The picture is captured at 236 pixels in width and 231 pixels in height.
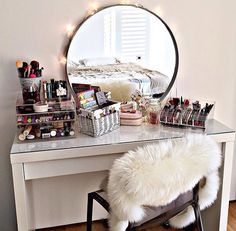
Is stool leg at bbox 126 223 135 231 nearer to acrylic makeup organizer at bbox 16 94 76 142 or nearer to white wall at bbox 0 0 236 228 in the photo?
acrylic makeup organizer at bbox 16 94 76 142

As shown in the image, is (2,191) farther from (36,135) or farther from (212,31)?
(212,31)

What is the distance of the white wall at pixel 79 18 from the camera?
6.30ft

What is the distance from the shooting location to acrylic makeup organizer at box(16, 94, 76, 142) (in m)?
1.75

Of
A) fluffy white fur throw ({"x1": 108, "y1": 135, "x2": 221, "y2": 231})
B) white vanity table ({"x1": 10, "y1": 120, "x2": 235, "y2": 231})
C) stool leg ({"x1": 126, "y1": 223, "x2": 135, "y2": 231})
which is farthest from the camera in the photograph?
white vanity table ({"x1": 10, "y1": 120, "x2": 235, "y2": 231})

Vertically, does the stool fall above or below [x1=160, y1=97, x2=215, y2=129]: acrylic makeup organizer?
below

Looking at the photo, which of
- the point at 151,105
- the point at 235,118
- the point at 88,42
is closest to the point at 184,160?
the point at 151,105

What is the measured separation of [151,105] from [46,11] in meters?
0.76

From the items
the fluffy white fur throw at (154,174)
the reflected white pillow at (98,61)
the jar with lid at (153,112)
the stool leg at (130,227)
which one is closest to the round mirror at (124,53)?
the reflected white pillow at (98,61)

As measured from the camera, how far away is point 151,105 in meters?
2.03

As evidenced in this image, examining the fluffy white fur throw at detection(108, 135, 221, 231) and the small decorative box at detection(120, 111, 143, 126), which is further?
the small decorative box at detection(120, 111, 143, 126)

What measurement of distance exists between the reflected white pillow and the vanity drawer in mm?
570

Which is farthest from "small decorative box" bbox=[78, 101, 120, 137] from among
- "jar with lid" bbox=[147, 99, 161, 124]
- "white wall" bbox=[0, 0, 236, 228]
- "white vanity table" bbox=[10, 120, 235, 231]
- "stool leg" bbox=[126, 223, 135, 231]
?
"stool leg" bbox=[126, 223, 135, 231]

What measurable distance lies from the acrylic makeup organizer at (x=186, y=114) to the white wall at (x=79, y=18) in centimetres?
24

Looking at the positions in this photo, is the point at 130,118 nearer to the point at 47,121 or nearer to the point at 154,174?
the point at 47,121
